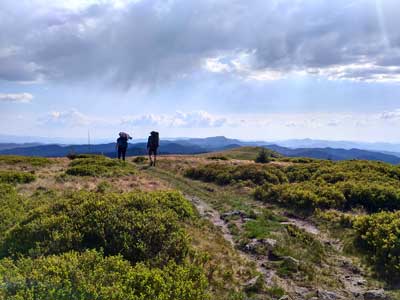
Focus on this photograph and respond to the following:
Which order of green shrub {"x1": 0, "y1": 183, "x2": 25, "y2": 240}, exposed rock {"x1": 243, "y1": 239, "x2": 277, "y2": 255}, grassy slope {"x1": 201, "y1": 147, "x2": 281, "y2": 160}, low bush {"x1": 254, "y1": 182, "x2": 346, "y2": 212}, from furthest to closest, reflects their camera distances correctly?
grassy slope {"x1": 201, "y1": 147, "x2": 281, "y2": 160}
low bush {"x1": 254, "y1": 182, "x2": 346, "y2": 212}
exposed rock {"x1": 243, "y1": 239, "x2": 277, "y2": 255}
green shrub {"x1": 0, "y1": 183, "x2": 25, "y2": 240}

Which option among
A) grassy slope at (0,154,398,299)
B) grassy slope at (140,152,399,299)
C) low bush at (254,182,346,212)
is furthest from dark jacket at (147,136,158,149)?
low bush at (254,182,346,212)

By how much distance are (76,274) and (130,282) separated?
981 millimetres

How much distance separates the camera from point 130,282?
20.4 feet

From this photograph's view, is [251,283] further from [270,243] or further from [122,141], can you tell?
[122,141]

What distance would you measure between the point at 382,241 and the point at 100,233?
8.88 metres

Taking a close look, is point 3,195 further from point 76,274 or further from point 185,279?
point 185,279

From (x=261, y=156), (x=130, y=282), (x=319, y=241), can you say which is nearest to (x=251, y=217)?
(x=319, y=241)

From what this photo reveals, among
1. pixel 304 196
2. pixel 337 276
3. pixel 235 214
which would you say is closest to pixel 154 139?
pixel 304 196

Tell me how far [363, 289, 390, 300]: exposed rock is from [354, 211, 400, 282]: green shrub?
1293mm

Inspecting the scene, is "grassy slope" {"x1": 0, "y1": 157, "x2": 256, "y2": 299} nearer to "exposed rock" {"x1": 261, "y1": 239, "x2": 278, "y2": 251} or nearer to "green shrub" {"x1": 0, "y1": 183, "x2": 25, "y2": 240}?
"exposed rock" {"x1": 261, "y1": 239, "x2": 278, "y2": 251}

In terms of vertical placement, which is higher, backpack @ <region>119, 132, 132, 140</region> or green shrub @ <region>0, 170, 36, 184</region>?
backpack @ <region>119, 132, 132, 140</region>

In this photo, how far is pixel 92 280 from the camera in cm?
608

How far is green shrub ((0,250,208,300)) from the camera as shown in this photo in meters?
5.50

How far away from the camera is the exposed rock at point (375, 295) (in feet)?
27.0
